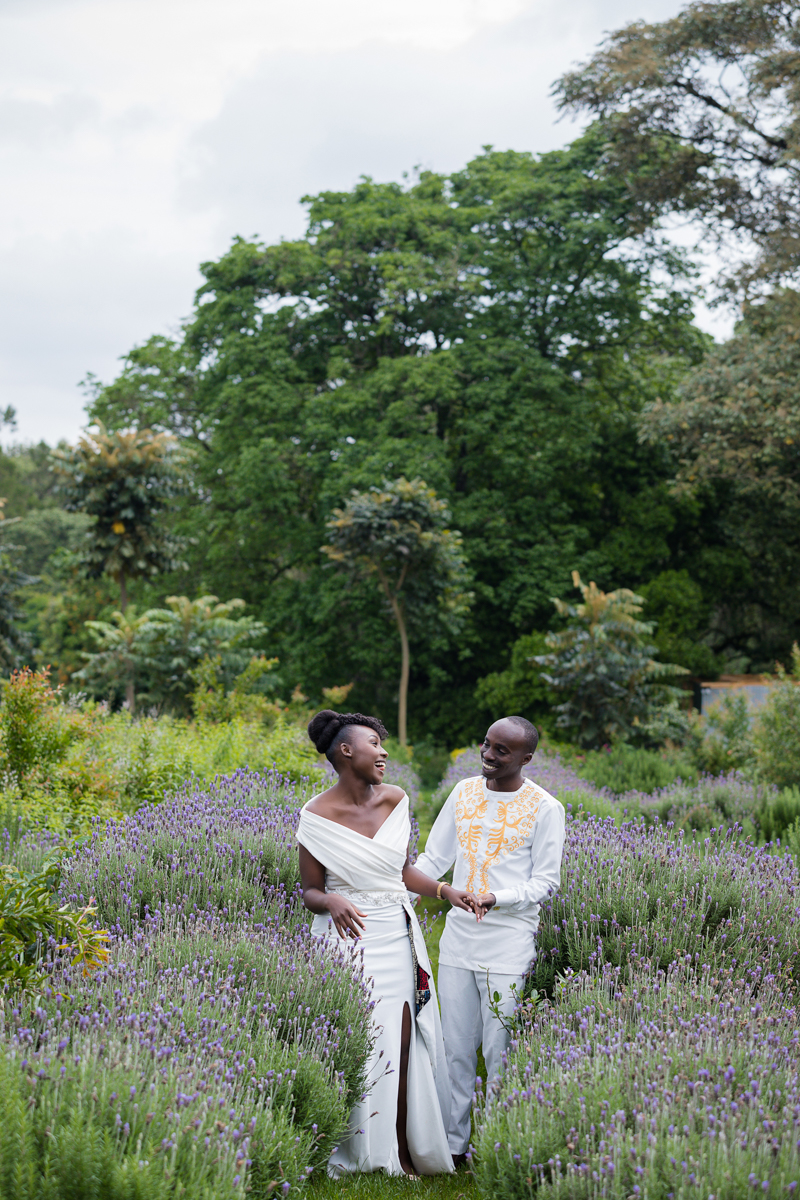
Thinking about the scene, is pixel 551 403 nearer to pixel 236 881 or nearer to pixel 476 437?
pixel 476 437

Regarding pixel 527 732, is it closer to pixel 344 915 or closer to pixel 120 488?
pixel 344 915

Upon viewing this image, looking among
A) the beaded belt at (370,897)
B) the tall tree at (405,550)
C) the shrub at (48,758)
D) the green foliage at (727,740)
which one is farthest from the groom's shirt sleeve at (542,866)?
the tall tree at (405,550)

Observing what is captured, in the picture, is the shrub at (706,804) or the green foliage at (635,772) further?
the green foliage at (635,772)

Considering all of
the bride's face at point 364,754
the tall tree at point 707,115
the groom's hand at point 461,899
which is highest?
the tall tree at point 707,115

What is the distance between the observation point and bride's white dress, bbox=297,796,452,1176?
332 centimetres

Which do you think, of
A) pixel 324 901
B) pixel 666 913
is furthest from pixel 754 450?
pixel 324 901

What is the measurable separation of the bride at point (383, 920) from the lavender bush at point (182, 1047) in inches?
7.8

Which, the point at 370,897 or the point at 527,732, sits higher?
the point at 527,732

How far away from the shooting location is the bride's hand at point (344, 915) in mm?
3289

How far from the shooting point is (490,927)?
3504 millimetres

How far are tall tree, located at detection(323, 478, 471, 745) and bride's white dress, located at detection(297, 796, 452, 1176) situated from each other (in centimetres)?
1086

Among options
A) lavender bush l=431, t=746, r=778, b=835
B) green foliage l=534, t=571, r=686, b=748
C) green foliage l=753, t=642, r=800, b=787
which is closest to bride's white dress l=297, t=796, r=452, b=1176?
lavender bush l=431, t=746, r=778, b=835

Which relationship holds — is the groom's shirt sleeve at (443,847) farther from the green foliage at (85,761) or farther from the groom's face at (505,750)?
the green foliage at (85,761)

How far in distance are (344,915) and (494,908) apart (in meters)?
0.60
